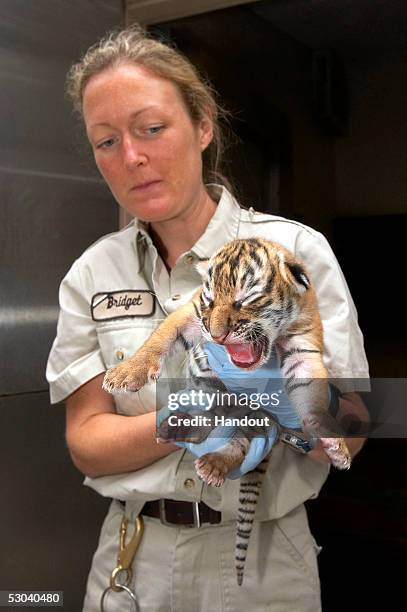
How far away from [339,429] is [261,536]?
0.51 ft

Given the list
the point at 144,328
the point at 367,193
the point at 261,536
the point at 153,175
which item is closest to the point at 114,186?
the point at 153,175

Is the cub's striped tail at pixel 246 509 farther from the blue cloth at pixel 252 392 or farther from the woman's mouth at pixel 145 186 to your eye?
the woman's mouth at pixel 145 186

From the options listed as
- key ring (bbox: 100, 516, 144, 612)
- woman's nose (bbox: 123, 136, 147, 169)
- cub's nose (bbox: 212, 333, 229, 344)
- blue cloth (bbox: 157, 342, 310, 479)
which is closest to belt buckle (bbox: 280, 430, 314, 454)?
blue cloth (bbox: 157, 342, 310, 479)

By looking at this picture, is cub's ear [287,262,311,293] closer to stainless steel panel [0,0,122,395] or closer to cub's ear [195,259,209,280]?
cub's ear [195,259,209,280]

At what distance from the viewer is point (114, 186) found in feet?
2.45

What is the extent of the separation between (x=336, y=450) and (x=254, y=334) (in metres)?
0.14

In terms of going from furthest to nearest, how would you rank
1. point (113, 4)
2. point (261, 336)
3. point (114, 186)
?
1. point (113, 4)
2. point (114, 186)
3. point (261, 336)

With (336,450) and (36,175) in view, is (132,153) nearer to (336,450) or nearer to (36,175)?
(36,175)

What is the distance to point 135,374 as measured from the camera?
2.22 feet

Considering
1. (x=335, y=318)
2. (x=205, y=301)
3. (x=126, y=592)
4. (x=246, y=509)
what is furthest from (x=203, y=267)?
(x=126, y=592)

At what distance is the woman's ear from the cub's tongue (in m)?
0.24

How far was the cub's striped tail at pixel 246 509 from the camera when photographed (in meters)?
0.68

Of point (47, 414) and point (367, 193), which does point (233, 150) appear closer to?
point (367, 193)

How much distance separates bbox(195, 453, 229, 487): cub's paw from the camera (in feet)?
2.15
